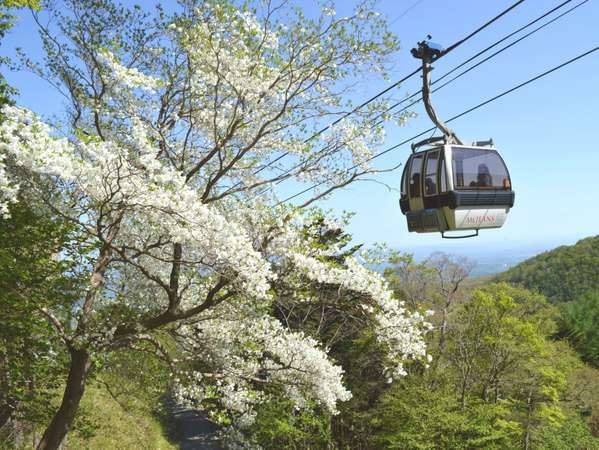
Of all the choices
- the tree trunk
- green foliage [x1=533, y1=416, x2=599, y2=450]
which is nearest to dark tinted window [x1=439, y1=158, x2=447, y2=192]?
the tree trunk

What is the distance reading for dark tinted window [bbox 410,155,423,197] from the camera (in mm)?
8648

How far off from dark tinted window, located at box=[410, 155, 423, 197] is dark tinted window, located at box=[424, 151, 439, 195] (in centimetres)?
18

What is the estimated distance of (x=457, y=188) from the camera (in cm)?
814

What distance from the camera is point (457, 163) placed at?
8.16 meters

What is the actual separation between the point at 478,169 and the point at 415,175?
113cm

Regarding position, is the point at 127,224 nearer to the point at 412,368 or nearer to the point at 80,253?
the point at 80,253

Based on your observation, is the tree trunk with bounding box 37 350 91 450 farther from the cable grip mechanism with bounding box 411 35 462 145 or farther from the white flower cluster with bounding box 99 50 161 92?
the cable grip mechanism with bounding box 411 35 462 145

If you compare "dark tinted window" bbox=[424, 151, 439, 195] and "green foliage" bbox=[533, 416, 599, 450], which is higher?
"dark tinted window" bbox=[424, 151, 439, 195]

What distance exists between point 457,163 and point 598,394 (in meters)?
27.2

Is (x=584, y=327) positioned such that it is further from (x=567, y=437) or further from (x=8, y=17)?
(x=8, y=17)

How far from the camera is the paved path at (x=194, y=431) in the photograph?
22891mm

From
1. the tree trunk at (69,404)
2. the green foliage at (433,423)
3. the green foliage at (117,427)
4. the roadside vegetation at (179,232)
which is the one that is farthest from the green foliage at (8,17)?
the green foliage at (433,423)

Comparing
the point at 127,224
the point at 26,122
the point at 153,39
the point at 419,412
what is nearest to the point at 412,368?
the point at 419,412

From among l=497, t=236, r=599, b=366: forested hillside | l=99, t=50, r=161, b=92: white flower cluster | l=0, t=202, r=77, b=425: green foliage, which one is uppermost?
l=497, t=236, r=599, b=366: forested hillside
